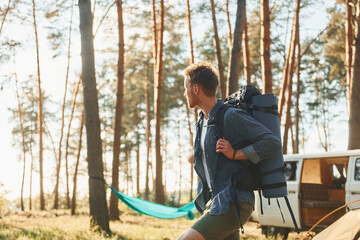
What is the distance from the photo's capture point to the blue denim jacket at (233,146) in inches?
86.0

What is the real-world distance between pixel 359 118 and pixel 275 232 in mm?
3710

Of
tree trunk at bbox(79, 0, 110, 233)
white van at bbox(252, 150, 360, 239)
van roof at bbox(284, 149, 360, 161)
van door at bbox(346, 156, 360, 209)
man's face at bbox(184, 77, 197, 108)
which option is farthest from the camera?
tree trunk at bbox(79, 0, 110, 233)

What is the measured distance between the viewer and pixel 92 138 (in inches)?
323

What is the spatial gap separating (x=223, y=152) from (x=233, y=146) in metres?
0.10

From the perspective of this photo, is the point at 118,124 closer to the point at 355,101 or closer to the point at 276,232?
the point at 276,232

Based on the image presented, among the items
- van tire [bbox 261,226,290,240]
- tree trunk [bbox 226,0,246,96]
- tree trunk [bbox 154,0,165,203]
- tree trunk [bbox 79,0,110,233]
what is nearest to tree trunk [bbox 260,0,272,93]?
tree trunk [bbox 226,0,246,96]

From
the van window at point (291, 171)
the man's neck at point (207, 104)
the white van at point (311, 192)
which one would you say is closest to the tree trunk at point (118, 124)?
the white van at point (311, 192)

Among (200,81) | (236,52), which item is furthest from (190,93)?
(236,52)

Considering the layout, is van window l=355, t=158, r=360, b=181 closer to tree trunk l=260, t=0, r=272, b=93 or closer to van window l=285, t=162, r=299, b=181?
van window l=285, t=162, r=299, b=181

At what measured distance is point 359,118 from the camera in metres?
9.84

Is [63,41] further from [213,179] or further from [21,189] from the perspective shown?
[21,189]

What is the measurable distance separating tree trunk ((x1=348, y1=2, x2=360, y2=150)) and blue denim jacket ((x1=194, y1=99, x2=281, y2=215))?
824 centimetres

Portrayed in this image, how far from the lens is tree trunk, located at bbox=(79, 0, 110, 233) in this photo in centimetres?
820

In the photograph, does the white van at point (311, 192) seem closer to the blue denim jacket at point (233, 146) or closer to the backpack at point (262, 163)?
the backpack at point (262, 163)
